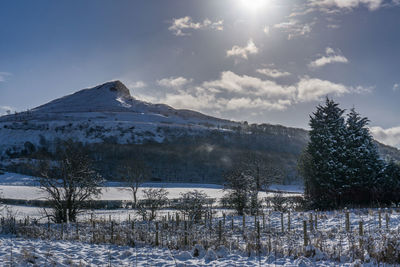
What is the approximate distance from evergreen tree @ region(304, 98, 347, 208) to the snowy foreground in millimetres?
21599

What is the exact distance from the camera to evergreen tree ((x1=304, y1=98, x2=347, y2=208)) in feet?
96.6

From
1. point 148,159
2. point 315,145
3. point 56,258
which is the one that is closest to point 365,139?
point 315,145

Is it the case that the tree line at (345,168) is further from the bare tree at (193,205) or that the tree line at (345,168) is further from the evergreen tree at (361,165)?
the bare tree at (193,205)

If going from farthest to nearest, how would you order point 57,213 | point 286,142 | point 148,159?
point 286,142
point 148,159
point 57,213

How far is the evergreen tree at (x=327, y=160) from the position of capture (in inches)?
1159

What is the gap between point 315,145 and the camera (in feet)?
102

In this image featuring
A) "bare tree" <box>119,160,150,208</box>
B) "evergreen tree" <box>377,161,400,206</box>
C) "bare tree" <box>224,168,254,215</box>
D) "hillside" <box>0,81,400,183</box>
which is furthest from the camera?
"hillside" <box>0,81,400,183</box>

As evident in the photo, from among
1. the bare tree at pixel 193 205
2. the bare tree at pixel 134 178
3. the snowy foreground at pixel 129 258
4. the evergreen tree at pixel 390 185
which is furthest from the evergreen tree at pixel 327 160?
the snowy foreground at pixel 129 258

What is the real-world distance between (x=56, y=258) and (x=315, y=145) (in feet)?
88.8

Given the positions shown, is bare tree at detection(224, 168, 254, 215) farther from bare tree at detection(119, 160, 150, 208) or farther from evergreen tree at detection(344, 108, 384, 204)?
bare tree at detection(119, 160, 150, 208)

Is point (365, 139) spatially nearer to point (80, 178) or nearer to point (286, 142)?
point (80, 178)

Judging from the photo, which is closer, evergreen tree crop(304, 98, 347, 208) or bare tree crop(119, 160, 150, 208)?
evergreen tree crop(304, 98, 347, 208)

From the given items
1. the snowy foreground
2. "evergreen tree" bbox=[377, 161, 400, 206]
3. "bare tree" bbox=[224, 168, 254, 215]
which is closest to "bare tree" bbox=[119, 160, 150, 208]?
"bare tree" bbox=[224, 168, 254, 215]

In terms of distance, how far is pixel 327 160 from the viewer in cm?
2967
